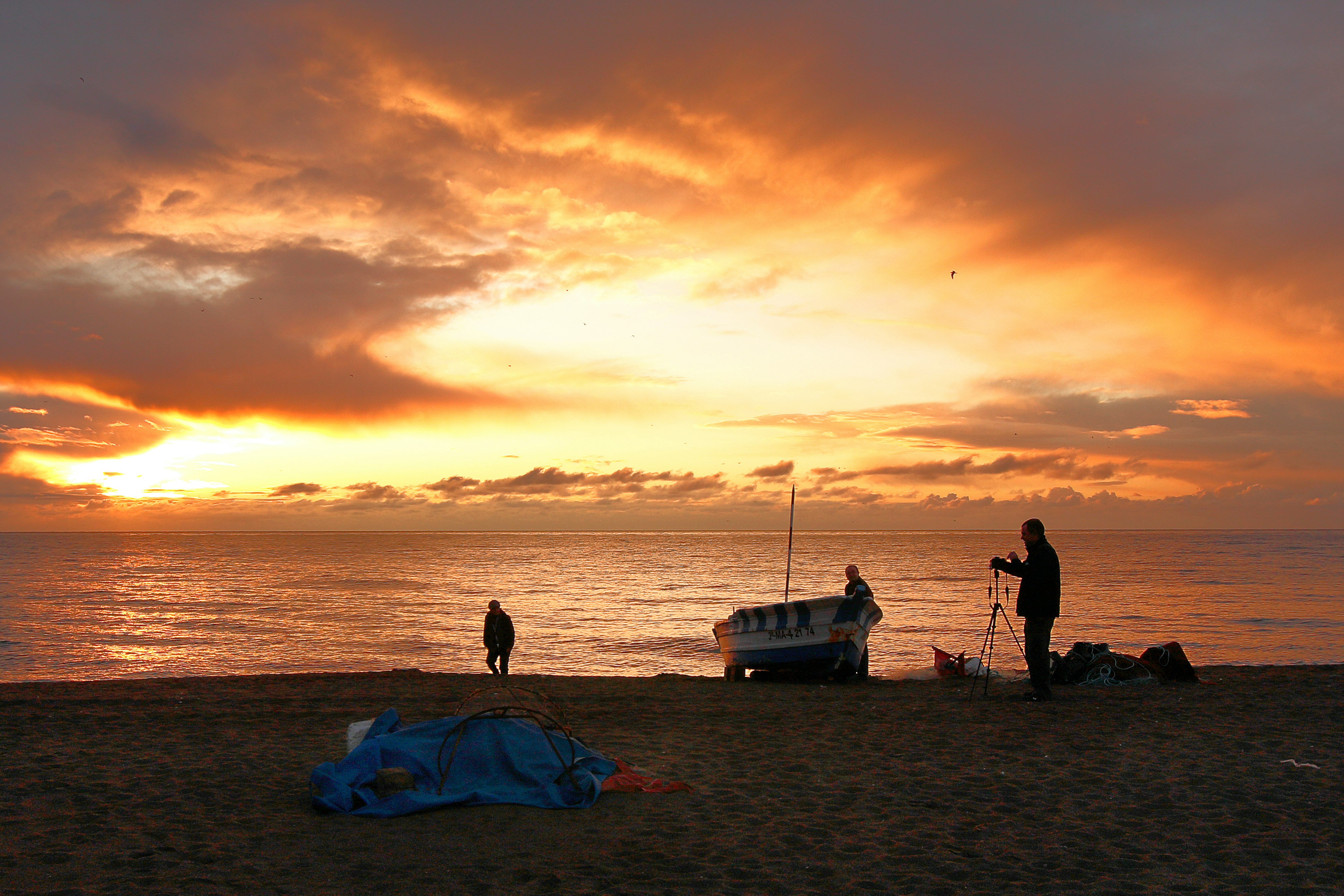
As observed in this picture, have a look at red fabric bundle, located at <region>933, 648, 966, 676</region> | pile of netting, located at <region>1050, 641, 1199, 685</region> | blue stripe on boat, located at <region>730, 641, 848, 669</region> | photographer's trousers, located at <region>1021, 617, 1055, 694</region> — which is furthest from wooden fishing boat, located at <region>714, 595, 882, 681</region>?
photographer's trousers, located at <region>1021, 617, 1055, 694</region>

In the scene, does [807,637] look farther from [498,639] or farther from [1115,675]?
[498,639]

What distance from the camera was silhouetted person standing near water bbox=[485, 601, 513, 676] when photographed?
56.3ft

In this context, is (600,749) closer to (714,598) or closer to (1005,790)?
(1005,790)

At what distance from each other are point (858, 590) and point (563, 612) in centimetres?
2546

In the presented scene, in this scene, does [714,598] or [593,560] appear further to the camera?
[593,560]

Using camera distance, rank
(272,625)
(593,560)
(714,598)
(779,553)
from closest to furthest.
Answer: (272,625)
(714,598)
(593,560)
(779,553)

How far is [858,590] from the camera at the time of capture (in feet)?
55.5

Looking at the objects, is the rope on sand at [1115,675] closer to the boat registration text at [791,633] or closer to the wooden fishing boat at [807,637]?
the wooden fishing boat at [807,637]

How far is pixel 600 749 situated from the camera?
989 centimetres

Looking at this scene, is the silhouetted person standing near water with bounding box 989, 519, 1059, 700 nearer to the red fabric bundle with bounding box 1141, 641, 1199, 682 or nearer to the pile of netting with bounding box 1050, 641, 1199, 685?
the pile of netting with bounding box 1050, 641, 1199, 685

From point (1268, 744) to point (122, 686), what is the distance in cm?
1748

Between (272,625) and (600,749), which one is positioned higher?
(600,749)

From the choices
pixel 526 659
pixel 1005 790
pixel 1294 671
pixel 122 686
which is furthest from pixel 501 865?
pixel 526 659

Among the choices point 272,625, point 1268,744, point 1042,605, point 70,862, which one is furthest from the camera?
point 272,625
